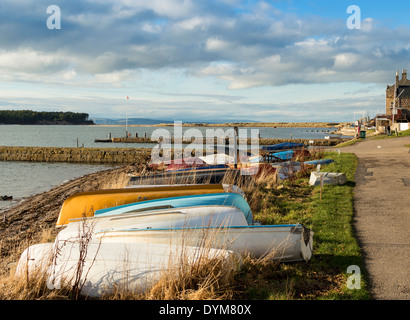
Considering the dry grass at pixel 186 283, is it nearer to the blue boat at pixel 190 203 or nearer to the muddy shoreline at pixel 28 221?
the blue boat at pixel 190 203

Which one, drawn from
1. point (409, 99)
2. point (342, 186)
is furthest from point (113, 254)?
point (409, 99)

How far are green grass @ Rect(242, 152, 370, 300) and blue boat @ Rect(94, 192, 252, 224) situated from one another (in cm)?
80

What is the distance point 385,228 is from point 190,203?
13.6ft

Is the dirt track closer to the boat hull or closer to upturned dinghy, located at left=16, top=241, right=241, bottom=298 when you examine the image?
the boat hull

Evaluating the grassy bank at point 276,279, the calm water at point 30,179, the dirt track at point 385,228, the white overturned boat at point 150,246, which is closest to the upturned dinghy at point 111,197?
the white overturned boat at point 150,246

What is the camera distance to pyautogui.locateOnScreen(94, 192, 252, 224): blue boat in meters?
8.52

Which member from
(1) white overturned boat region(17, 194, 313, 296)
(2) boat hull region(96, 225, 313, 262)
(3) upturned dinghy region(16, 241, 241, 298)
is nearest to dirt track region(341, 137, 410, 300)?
(2) boat hull region(96, 225, 313, 262)

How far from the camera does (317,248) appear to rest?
6926mm

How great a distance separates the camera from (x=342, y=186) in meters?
12.6

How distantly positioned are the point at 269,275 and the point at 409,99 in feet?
280

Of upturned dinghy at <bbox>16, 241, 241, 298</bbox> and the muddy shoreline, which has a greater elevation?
upturned dinghy at <bbox>16, 241, 241, 298</bbox>

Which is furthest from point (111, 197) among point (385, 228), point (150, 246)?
point (385, 228)

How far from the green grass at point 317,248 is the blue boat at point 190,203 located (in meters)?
0.80

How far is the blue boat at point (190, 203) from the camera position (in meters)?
8.52
